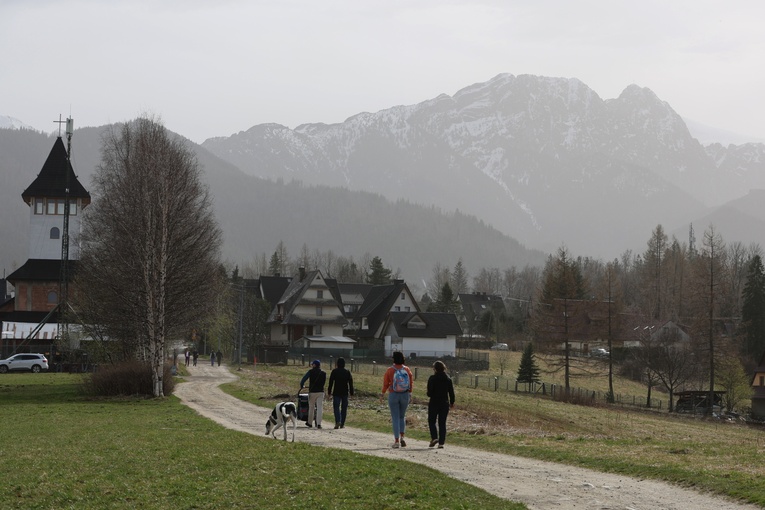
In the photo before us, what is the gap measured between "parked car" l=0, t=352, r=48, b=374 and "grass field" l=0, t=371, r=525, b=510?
43432 mm

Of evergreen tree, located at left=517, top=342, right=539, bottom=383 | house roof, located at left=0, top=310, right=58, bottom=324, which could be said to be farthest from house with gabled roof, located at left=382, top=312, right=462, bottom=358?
house roof, located at left=0, top=310, right=58, bottom=324

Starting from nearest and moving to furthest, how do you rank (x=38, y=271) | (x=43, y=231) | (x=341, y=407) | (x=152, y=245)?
(x=341, y=407), (x=152, y=245), (x=38, y=271), (x=43, y=231)

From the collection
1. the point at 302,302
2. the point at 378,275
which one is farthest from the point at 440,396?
the point at 378,275

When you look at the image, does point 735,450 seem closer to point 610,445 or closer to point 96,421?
point 610,445

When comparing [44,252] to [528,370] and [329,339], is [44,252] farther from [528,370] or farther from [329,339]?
[528,370]

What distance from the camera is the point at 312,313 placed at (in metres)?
98.4

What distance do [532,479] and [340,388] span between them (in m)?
9.78

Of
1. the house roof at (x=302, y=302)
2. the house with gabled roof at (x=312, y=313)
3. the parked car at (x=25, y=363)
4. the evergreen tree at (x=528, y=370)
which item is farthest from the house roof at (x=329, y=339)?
the parked car at (x=25, y=363)

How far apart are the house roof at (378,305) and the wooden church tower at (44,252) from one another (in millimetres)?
34802

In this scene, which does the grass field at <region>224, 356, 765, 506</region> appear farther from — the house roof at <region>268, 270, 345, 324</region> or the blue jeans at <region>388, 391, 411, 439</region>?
the house roof at <region>268, 270, 345, 324</region>

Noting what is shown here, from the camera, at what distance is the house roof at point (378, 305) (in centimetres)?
10281

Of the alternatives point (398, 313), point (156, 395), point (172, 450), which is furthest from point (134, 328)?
point (398, 313)

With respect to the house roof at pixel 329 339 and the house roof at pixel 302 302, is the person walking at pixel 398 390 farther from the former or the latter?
the house roof at pixel 302 302

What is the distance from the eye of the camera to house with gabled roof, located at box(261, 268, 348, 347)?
320 feet
